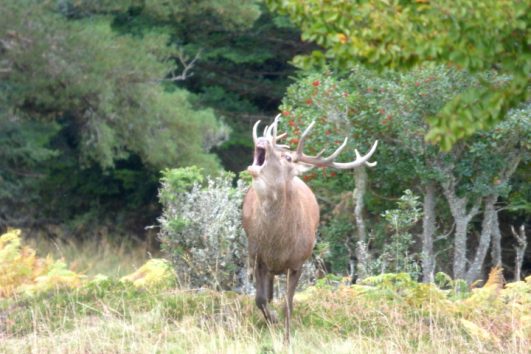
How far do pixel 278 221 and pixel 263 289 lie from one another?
0.61 meters

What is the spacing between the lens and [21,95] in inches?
752

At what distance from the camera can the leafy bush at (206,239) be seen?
11.4 m

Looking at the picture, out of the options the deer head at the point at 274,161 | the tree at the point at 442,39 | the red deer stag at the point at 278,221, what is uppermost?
the tree at the point at 442,39

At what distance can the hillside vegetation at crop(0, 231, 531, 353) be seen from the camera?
29.8ft

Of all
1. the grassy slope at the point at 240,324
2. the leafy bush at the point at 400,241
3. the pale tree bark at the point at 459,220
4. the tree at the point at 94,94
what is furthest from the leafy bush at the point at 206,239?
the tree at the point at 94,94

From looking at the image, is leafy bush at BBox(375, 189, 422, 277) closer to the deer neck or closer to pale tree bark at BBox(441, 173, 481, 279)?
pale tree bark at BBox(441, 173, 481, 279)

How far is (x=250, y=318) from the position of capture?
10.2m

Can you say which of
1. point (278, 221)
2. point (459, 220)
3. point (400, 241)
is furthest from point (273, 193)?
point (459, 220)

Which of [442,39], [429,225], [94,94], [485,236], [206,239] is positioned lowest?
[485,236]

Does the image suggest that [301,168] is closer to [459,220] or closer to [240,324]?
[240,324]

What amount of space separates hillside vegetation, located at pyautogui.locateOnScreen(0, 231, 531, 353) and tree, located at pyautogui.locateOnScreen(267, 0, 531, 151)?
10.8 feet

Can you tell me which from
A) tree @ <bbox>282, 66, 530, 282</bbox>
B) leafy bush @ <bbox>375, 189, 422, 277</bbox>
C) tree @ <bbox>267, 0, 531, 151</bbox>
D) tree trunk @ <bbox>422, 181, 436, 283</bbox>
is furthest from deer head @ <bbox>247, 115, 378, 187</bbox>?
tree trunk @ <bbox>422, 181, 436, 283</bbox>

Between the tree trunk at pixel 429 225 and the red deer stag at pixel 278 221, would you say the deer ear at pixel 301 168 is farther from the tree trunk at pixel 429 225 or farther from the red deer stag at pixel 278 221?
the tree trunk at pixel 429 225

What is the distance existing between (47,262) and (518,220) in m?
8.45
